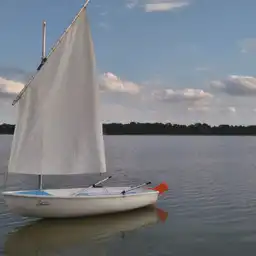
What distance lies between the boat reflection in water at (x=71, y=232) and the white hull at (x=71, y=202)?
33 cm

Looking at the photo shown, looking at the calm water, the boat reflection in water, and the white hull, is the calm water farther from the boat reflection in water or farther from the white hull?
the white hull

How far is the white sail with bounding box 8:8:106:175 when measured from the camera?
17.9 metres

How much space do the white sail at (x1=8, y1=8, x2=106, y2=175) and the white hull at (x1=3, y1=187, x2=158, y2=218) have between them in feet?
4.01

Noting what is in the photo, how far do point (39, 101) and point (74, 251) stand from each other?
635cm

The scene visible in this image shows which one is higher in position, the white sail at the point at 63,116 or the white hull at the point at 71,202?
the white sail at the point at 63,116

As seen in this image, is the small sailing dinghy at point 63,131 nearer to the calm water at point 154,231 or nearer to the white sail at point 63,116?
the white sail at point 63,116

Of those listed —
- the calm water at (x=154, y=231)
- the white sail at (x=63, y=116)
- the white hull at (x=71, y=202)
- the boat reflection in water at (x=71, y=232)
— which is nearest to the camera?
the calm water at (x=154, y=231)

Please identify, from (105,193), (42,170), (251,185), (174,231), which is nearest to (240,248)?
(174,231)

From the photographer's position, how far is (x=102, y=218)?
18.6m

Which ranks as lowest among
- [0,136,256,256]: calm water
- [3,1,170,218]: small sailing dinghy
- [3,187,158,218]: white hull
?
[0,136,256,256]: calm water

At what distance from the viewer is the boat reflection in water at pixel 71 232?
15.0 m

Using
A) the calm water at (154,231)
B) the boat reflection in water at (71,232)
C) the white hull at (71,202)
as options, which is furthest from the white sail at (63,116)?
the calm water at (154,231)

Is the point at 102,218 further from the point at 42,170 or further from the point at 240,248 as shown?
the point at 240,248

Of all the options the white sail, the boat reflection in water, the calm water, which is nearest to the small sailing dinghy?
the white sail
